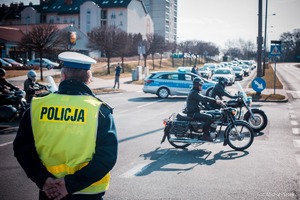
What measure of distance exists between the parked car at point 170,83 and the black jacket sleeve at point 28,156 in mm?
17897

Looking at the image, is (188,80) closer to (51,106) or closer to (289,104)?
(289,104)

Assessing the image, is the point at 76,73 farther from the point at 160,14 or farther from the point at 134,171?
the point at 160,14

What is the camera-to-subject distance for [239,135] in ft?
25.7


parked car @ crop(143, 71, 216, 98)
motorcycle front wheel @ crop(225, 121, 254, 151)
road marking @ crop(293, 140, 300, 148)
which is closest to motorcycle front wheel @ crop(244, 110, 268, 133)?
road marking @ crop(293, 140, 300, 148)

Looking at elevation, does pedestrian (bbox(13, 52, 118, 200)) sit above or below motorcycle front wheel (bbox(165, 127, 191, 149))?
above

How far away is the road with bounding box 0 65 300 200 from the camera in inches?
199

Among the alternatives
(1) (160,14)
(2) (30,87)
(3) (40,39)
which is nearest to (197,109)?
(2) (30,87)

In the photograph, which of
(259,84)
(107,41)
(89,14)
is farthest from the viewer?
(89,14)

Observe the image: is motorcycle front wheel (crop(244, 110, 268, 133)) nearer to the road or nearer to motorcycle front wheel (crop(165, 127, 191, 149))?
the road

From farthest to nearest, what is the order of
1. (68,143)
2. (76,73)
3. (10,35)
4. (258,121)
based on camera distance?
(10,35), (258,121), (76,73), (68,143)

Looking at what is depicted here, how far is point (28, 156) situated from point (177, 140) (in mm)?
5487

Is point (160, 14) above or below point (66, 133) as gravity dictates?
above

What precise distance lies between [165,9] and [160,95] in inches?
4263

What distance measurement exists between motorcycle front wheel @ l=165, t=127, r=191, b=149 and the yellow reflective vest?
17.4 feet
